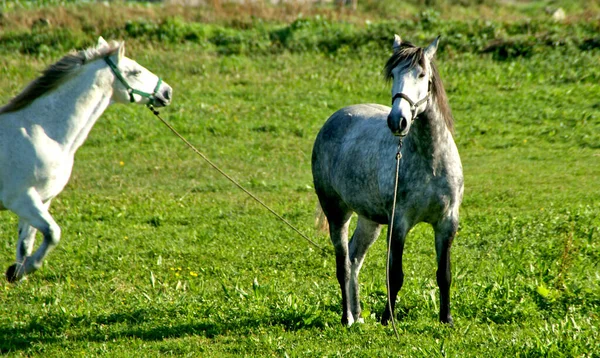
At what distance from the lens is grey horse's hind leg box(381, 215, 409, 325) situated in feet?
21.9

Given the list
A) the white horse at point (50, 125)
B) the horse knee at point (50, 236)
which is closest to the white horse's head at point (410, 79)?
the white horse at point (50, 125)

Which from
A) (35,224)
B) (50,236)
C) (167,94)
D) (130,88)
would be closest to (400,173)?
(167,94)

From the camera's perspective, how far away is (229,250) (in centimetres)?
965

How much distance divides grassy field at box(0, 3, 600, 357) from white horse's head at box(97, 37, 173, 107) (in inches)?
73.4

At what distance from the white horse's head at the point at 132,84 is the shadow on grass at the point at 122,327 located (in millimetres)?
2070

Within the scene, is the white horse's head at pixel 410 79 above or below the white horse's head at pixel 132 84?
above

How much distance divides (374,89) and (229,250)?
733cm

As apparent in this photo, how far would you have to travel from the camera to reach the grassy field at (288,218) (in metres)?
6.88

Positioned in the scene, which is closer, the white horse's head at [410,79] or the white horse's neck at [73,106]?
the white horse's head at [410,79]

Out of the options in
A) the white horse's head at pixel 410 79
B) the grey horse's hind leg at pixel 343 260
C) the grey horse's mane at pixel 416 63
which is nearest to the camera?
the white horse's head at pixel 410 79

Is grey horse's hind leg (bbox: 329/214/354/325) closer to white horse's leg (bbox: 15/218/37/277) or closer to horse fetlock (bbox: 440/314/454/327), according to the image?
horse fetlock (bbox: 440/314/454/327)

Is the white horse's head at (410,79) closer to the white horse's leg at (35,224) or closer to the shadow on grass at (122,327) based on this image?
the shadow on grass at (122,327)

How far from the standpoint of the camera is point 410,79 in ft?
20.4

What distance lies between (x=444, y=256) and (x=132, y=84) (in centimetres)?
335
